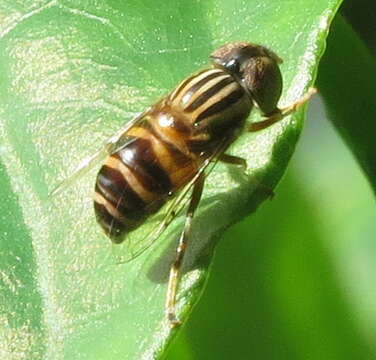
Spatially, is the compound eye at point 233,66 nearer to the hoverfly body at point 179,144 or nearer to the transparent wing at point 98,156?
the hoverfly body at point 179,144

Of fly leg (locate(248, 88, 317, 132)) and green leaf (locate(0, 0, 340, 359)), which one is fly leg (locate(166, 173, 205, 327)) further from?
fly leg (locate(248, 88, 317, 132))

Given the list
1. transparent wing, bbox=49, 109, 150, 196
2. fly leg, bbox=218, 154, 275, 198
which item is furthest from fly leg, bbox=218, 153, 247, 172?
transparent wing, bbox=49, 109, 150, 196

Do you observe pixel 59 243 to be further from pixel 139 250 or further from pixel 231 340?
pixel 231 340

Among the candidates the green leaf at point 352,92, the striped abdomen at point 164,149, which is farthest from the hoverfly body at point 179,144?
the green leaf at point 352,92

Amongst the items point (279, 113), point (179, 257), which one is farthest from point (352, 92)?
point (179, 257)

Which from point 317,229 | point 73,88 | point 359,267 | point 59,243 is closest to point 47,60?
point 73,88

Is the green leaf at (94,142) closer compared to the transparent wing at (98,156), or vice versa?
the green leaf at (94,142)
